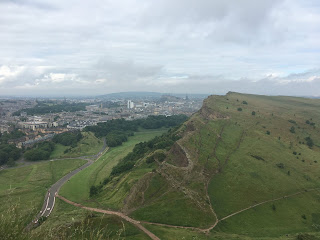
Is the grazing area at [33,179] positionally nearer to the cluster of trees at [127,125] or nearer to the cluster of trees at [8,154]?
the cluster of trees at [8,154]

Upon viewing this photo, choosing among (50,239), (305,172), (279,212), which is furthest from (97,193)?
(305,172)

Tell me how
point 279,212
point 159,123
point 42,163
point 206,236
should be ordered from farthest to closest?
point 159,123
point 42,163
point 279,212
point 206,236

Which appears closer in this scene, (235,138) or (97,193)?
(97,193)

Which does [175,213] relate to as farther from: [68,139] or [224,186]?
[68,139]

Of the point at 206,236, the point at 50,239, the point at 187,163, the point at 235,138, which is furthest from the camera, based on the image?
the point at 235,138

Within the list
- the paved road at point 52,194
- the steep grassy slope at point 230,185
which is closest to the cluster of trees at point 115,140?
the paved road at point 52,194

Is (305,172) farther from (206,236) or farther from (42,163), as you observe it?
(42,163)
